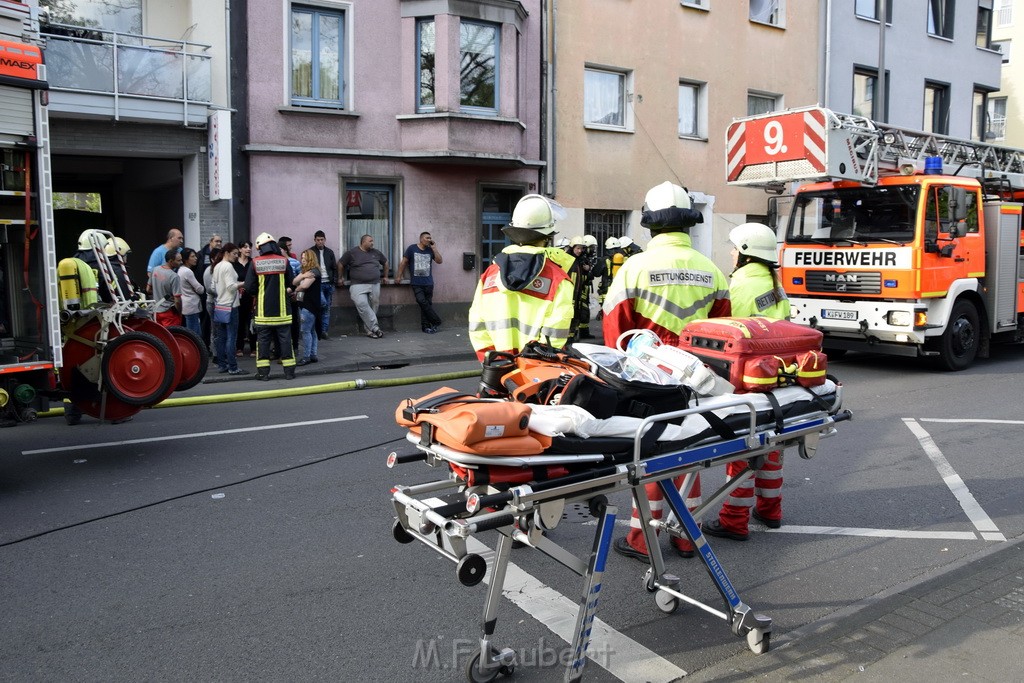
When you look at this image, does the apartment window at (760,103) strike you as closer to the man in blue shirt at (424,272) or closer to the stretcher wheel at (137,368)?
the man in blue shirt at (424,272)

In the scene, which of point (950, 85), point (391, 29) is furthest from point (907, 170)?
point (950, 85)

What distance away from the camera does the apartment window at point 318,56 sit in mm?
16562

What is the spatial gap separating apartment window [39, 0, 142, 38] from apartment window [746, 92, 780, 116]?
47.0 feet

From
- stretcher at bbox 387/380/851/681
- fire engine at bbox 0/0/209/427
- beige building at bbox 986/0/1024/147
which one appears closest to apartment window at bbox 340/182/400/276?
fire engine at bbox 0/0/209/427

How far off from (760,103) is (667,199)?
1988 cm

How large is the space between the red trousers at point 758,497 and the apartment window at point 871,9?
22710mm

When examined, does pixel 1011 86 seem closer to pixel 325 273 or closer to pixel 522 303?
pixel 325 273

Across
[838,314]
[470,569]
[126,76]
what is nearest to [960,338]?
[838,314]

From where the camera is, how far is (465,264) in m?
18.1

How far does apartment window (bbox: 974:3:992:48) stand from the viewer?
1123 inches

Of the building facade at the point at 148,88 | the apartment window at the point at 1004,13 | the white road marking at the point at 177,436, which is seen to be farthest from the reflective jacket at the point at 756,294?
the apartment window at the point at 1004,13

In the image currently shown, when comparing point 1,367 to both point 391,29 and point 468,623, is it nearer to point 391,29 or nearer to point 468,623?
point 468,623

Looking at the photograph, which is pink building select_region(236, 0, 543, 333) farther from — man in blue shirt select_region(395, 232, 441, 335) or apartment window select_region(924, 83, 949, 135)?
apartment window select_region(924, 83, 949, 135)

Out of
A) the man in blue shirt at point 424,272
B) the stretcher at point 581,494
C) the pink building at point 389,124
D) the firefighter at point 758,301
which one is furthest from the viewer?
the man in blue shirt at point 424,272
